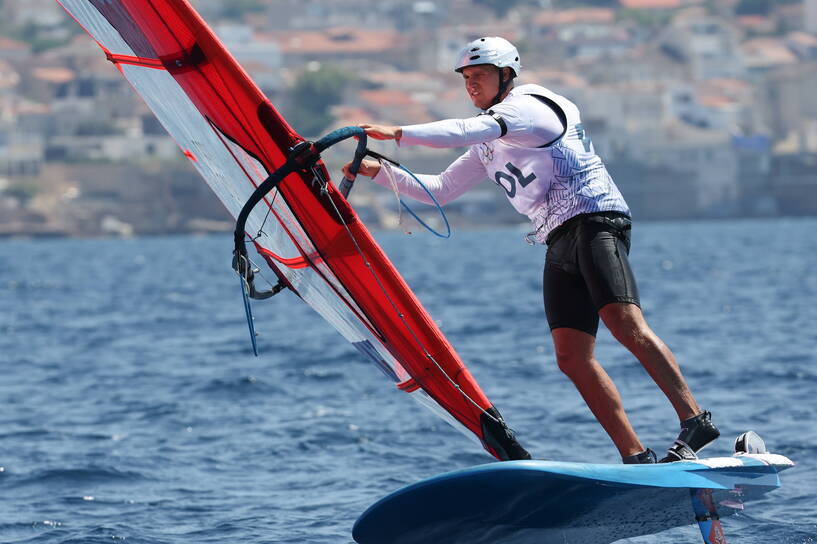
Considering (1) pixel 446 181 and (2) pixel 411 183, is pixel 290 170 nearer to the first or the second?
(2) pixel 411 183

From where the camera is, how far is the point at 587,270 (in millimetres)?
6379

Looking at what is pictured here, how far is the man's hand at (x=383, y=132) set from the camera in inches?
229

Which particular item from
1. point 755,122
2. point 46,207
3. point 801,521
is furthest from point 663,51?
point 801,521

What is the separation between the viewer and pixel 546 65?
135 metres

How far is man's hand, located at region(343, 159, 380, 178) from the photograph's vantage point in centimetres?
642

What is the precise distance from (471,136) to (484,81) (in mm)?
564

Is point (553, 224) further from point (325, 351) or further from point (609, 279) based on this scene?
point (325, 351)

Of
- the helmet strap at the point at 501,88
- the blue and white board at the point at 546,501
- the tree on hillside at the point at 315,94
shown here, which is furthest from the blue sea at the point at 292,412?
the tree on hillside at the point at 315,94

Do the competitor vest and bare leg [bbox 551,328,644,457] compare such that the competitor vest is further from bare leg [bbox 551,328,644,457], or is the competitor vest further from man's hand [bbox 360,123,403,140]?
man's hand [bbox 360,123,403,140]

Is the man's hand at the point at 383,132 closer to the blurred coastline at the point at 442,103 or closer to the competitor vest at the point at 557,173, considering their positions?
the competitor vest at the point at 557,173

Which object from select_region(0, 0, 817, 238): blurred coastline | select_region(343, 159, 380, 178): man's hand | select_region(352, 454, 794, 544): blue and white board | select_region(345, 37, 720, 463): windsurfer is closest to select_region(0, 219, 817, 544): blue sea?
select_region(352, 454, 794, 544): blue and white board

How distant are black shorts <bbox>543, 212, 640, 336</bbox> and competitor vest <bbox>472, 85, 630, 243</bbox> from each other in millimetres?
62

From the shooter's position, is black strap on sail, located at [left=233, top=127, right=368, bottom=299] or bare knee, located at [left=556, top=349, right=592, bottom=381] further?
bare knee, located at [left=556, top=349, right=592, bottom=381]

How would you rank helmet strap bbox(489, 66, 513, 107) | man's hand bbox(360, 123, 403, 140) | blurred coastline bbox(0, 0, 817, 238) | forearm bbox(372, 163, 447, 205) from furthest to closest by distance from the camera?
1. blurred coastline bbox(0, 0, 817, 238)
2. forearm bbox(372, 163, 447, 205)
3. helmet strap bbox(489, 66, 513, 107)
4. man's hand bbox(360, 123, 403, 140)
